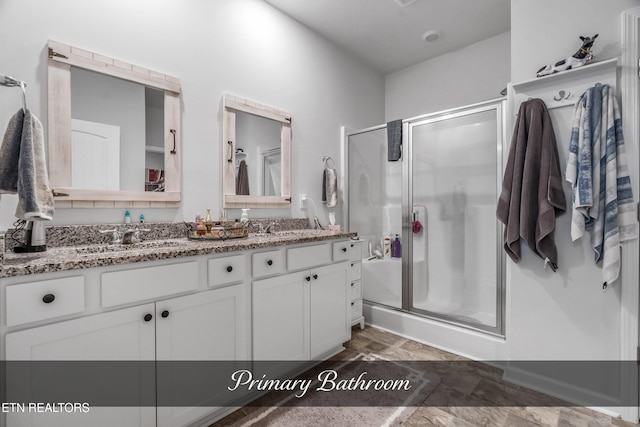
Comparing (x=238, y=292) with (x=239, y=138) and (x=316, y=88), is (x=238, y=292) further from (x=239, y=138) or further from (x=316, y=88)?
(x=316, y=88)

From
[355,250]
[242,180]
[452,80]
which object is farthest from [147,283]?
A: [452,80]

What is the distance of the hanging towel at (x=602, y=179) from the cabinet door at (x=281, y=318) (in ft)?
5.39

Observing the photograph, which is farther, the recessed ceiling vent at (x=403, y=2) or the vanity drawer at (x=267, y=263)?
the recessed ceiling vent at (x=403, y=2)

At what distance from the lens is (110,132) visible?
1.69 m

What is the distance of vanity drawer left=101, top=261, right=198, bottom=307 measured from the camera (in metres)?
1.18

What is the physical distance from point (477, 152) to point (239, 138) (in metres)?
1.85

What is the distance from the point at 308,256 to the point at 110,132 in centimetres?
136

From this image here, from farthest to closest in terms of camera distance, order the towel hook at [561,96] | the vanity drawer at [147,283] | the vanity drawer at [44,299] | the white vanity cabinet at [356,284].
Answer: the white vanity cabinet at [356,284] < the towel hook at [561,96] < the vanity drawer at [147,283] < the vanity drawer at [44,299]

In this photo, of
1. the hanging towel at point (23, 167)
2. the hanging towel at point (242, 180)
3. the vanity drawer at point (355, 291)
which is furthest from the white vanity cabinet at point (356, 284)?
the hanging towel at point (23, 167)

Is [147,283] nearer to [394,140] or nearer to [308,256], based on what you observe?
[308,256]

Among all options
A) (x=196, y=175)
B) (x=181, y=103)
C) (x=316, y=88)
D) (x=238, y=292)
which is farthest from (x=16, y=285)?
(x=316, y=88)

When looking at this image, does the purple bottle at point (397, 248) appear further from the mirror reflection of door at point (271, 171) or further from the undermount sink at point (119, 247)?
the undermount sink at point (119, 247)

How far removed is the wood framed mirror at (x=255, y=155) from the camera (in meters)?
2.21

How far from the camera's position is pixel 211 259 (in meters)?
1.50
